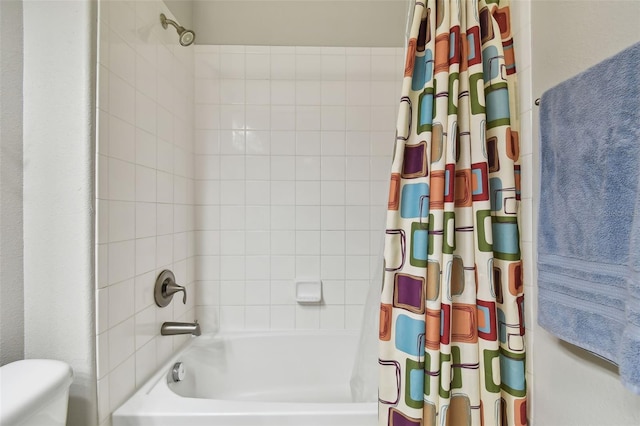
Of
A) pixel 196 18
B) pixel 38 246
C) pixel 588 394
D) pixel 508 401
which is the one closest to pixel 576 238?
pixel 588 394

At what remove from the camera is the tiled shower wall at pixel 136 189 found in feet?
3.06

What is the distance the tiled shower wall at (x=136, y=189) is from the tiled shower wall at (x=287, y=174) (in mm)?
174

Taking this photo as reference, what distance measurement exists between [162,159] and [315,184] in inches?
29.8

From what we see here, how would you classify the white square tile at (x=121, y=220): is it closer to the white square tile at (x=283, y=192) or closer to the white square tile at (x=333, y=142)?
the white square tile at (x=283, y=192)

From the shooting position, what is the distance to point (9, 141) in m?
0.83

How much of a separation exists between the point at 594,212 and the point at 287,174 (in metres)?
1.34

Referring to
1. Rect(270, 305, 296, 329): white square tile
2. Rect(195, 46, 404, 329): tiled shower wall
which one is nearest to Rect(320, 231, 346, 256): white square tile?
Rect(195, 46, 404, 329): tiled shower wall

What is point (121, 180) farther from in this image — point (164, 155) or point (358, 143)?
point (358, 143)

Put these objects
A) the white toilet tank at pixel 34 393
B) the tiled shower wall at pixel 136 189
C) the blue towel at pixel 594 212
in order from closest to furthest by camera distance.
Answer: the blue towel at pixel 594 212 < the white toilet tank at pixel 34 393 < the tiled shower wall at pixel 136 189

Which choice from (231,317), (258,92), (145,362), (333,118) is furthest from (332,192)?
(145,362)

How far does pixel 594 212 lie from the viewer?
57cm

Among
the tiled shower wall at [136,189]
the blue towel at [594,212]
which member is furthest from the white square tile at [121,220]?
the blue towel at [594,212]

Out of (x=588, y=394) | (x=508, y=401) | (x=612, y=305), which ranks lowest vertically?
(x=508, y=401)

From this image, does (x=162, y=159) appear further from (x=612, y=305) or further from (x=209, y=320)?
(x=612, y=305)
